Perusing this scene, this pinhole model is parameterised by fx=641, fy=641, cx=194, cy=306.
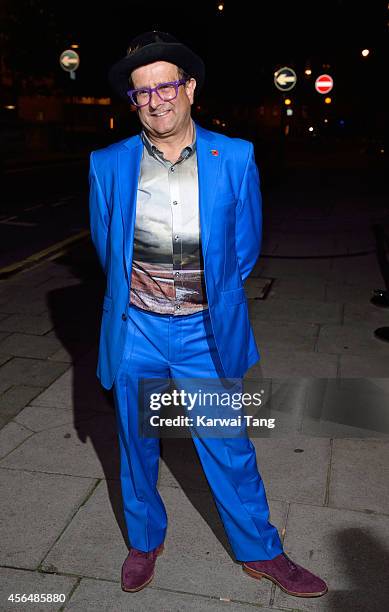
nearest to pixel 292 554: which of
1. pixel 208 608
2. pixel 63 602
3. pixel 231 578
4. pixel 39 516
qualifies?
pixel 231 578

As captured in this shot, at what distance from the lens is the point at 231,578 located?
2.78 m

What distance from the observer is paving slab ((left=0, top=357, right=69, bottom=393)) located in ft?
16.2

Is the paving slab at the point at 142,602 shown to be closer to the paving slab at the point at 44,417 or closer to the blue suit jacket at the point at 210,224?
the blue suit jacket at the point at 210,224

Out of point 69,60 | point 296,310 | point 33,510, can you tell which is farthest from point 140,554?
point 69,60

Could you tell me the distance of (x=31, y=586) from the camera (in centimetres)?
270

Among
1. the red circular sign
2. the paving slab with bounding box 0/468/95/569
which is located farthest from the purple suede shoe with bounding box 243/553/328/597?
the red circular sign

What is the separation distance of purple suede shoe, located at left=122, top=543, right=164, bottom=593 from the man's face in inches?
70.5

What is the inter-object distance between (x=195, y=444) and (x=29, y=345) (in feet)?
11.4

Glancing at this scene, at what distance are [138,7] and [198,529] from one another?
36.9 metres

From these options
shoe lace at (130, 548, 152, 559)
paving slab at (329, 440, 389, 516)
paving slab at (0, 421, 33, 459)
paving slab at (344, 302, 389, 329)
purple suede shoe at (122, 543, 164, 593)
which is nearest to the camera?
purple suede shoe at (122, 543, 164, 593)

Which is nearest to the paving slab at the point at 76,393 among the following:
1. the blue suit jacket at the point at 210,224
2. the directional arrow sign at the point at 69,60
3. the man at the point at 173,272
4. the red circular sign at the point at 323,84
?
the man at the point at 173,272

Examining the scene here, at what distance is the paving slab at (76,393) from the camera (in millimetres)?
4551

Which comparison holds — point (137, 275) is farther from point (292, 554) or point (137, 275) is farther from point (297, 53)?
point (297, 53)

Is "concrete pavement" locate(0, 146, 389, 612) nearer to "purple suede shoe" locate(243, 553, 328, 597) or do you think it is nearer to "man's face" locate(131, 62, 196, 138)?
"purple suede shoe" locate(243, 553, 328, 597)
